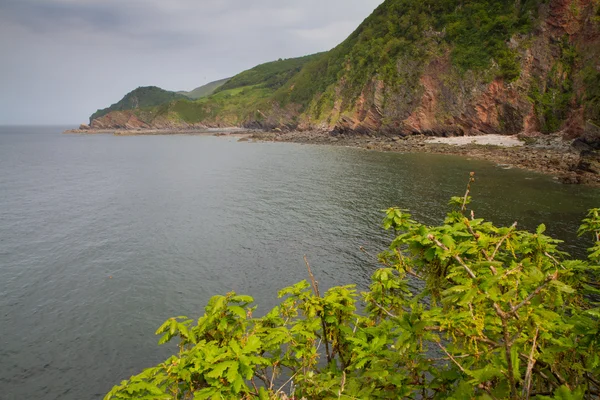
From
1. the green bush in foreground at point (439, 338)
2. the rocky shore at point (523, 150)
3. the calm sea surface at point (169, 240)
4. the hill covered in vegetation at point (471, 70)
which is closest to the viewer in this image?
the green bush in foreground at point (439, 338)

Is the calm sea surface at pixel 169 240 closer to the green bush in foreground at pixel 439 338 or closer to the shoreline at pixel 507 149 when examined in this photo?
the shoreline at pixel 507 149

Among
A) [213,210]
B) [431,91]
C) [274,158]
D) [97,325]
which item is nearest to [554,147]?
[431,91]

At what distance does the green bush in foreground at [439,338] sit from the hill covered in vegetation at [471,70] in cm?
6631

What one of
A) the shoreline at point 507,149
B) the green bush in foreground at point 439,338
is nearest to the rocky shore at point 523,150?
the shoreline at point 507,149

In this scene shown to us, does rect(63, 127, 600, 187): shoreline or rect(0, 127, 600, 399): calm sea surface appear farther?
rect(63, 127, 600, 187): shoreline

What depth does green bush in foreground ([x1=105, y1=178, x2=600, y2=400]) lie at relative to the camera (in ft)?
13.0

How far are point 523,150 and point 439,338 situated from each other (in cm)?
7711

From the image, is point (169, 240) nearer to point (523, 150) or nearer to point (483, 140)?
point (523, 150)

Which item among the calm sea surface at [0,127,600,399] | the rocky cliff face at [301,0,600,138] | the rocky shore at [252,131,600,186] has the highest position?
the rocky cliff face at [301,0,600,138]

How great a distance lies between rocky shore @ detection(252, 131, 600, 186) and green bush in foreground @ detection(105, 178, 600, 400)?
51.4 m

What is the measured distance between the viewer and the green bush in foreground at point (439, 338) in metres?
3.96

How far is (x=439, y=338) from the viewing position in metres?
5.08

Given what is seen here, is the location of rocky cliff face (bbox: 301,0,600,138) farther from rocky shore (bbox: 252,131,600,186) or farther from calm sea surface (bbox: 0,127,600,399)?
calm sea surface (bbox: 0,127,600,399)

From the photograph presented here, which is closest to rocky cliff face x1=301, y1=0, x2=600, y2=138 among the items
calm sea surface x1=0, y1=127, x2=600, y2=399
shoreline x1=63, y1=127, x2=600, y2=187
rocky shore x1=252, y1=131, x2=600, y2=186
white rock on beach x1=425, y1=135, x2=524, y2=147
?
white rock on beach x1=425, y1=135, x2=524, y2=147
